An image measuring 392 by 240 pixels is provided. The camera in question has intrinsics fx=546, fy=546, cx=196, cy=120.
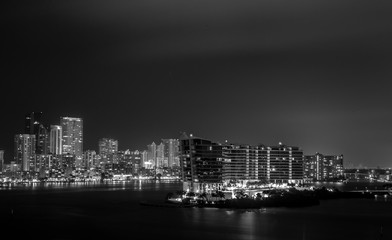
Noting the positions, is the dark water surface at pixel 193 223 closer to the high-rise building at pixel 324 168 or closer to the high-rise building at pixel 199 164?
the high-rise building at pixel 199 164

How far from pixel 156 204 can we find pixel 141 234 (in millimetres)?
18160

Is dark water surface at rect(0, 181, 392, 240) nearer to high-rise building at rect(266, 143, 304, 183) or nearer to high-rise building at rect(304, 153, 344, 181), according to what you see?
high-rise building at rect(266, 143, 304, 183)

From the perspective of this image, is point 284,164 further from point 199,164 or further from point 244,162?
point 199,164

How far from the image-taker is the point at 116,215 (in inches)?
1679

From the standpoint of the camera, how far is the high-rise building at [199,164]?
197 feet

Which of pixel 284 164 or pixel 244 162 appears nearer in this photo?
pixel 244 162

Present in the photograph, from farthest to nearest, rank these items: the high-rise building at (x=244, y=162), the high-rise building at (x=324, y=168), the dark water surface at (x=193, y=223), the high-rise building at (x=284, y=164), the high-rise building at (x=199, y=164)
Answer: the high-rise building at (x=324, y=168), the high-rise building at (x=284, y=164), the high-rise building at (x=244, y=162), the high-rise building at (x=199, y=164), the dark water surface at (x=193, y=223)

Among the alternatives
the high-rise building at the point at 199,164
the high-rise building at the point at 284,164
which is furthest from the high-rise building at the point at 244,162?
the high-rise building at the point at 199,164

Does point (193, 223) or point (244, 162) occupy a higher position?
point (244, 162)

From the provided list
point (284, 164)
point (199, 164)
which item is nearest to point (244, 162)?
point (284, 164)

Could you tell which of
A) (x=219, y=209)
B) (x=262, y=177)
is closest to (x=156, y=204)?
(x=219, y=209)

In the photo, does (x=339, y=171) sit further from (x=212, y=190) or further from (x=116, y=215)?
(x=116, y=215)

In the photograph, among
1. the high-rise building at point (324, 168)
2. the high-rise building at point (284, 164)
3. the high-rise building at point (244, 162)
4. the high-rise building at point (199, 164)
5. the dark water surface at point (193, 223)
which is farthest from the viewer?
the high-rise building at point (324, 168)

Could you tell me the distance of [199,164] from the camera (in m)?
60.6
